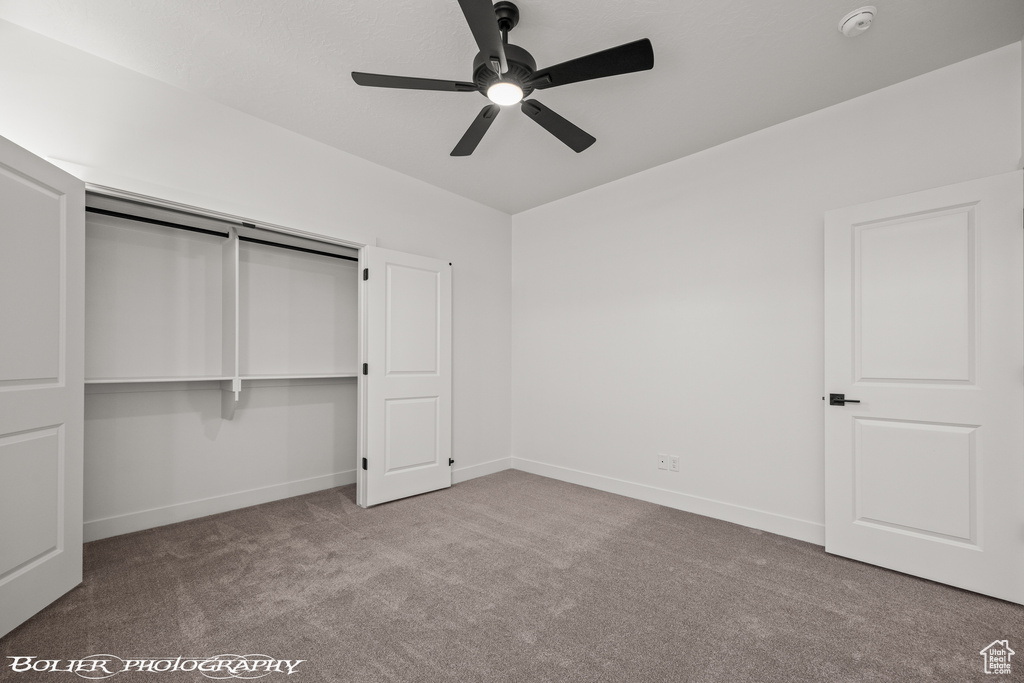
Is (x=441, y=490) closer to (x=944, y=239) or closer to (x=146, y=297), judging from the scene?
(x=146, y=297)

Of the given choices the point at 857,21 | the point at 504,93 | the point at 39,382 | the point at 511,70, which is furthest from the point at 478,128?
the point at 39,382

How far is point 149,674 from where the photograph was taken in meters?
1.59

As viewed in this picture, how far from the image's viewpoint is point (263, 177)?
121 inches

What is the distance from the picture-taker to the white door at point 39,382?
1845 mm

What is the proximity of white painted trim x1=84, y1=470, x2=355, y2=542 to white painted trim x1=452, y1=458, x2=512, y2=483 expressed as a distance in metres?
1.00

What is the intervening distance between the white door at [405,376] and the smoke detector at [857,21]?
3084 mm

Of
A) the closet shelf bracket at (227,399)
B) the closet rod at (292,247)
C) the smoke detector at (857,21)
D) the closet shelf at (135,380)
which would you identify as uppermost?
the smoke detector at (857,21)

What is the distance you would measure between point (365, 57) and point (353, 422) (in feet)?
9.76

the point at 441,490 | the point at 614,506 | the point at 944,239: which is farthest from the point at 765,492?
the point at 441,490

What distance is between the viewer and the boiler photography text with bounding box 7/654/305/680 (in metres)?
1.60

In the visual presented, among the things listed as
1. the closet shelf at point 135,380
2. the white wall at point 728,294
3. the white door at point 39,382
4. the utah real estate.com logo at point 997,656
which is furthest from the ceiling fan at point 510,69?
the utah real estate.com logo at point 997,656

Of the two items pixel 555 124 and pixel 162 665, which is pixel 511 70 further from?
pixel 162 665

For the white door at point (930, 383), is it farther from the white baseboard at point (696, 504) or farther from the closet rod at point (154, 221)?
the closet rod at point (154, 221)

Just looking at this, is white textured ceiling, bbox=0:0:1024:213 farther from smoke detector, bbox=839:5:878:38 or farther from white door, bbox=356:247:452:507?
white door, bbox=356:247:452:507
